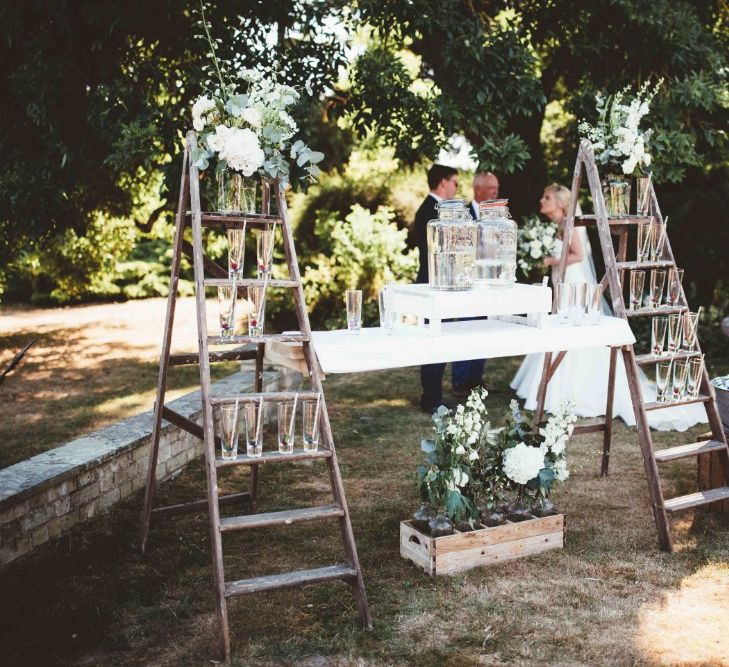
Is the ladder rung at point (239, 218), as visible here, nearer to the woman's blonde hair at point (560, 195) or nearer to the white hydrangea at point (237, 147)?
the white hydrangea at point (237, 147)

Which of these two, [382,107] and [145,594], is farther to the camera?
[382,107]

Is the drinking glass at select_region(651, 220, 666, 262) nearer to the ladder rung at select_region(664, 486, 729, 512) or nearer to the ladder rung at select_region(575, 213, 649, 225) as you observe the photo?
the ladder rung at select_region(575, 213, 649, 225)

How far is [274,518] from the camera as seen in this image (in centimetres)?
344

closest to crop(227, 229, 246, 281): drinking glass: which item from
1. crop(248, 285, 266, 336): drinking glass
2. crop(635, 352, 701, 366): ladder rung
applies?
crop(248, 285, 266, 336): drinking glass

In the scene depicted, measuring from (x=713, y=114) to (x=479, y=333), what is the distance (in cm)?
566

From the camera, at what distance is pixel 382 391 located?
8328 mm

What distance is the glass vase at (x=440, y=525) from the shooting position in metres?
4.02

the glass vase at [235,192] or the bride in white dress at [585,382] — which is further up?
the glass vase at [235,192]

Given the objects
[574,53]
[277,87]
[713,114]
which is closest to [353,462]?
[277,87]

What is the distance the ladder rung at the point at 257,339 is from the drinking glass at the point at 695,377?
2.30 metres

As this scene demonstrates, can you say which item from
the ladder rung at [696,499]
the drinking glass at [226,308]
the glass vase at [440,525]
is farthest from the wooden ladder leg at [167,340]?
the ladder rung at [696,499]

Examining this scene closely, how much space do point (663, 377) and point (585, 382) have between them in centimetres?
270

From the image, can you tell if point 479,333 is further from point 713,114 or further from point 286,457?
point 713,114

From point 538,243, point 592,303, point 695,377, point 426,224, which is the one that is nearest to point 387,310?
point 592,303
